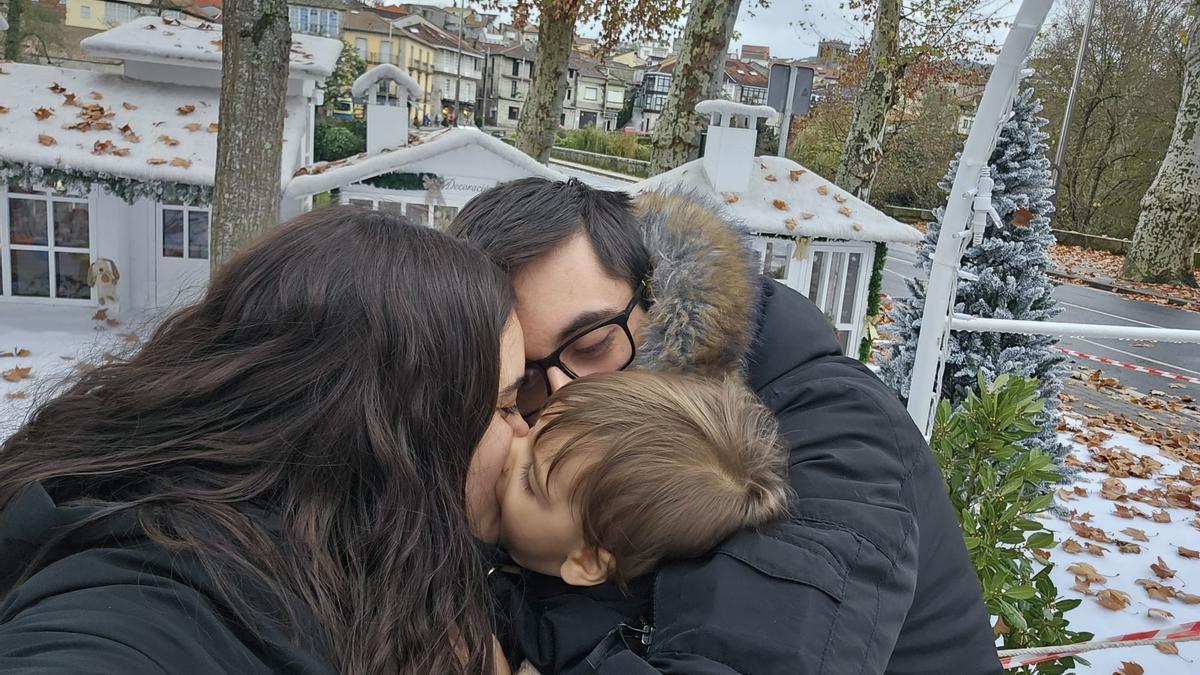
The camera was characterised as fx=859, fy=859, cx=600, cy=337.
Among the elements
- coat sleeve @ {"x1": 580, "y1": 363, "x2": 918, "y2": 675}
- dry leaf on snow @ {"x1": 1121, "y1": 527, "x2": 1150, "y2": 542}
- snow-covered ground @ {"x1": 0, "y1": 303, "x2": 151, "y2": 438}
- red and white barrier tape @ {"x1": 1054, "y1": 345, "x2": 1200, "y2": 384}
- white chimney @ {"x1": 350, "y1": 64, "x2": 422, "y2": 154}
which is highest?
white chimney @ {"x1": 350, "y1": 64, "x2": 422, "y2": 154}

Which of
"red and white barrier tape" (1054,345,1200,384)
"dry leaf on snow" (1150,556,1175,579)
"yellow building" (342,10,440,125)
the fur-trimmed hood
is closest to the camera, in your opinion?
the fur-trimmed hood

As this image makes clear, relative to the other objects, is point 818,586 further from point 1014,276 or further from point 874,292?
point 874,292

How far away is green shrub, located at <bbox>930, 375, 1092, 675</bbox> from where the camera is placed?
2.81 metres

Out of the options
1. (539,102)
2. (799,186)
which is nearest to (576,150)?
(539,102)

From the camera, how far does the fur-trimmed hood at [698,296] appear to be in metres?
1.96

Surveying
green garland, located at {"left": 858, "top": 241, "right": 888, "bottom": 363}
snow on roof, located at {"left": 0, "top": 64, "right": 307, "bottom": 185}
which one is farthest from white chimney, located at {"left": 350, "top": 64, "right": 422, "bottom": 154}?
green garland, located at {"left": 858, "top": 241, "right": 888, "bottom": 363}

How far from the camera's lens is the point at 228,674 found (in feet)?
3.22

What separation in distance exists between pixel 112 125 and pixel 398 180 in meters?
3.36

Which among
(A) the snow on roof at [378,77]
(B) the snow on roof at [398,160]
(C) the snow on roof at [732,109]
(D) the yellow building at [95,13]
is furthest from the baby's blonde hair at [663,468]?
(D) the yellow building at [95,13]

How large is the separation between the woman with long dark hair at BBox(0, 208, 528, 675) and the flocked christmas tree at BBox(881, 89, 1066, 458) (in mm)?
5030

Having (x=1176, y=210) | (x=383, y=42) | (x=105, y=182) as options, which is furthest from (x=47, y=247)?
(x=383, y=42)

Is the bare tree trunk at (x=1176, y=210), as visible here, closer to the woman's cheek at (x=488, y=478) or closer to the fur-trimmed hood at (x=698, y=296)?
the fur-trimmed hood at (x=698, y=296)

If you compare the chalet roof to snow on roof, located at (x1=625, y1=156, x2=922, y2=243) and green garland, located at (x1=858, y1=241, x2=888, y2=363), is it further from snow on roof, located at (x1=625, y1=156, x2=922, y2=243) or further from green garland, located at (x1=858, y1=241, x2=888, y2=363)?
snow on roof, located at (x1=625, y1=156, x2=922, y2=243)

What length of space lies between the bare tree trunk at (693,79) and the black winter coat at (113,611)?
987cm
